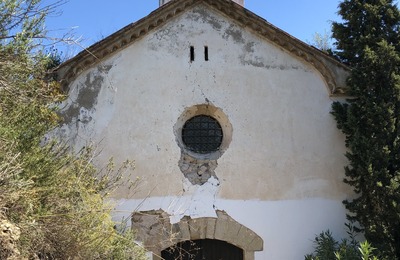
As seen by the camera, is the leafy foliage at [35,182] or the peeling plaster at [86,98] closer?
the leafy foliage at [35,182]

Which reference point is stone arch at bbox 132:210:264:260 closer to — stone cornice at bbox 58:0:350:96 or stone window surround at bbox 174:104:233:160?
stone window surround at bbox 174:104:233:160

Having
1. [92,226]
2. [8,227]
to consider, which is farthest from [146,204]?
[8,227]

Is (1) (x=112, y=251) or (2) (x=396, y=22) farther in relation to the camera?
(2) (x=396, y=22)

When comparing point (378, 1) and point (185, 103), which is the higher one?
point (378, 1)

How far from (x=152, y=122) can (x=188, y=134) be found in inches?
29.2

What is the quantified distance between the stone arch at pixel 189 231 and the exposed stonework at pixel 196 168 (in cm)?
69

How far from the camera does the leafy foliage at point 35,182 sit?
5465 mm

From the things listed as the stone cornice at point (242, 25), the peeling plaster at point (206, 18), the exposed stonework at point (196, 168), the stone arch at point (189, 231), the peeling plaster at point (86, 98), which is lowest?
the stone arch at point (189, 231)

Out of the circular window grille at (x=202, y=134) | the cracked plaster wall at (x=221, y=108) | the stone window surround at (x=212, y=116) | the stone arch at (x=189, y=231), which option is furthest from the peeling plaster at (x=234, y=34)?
the stone arch at (x=189, y=231)

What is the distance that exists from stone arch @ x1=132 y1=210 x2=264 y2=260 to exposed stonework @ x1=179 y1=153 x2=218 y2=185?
69cm

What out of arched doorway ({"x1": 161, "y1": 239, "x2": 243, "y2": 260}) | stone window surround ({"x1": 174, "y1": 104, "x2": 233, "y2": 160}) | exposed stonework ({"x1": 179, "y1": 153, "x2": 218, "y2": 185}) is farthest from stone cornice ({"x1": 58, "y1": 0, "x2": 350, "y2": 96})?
arched doorway ({"x1": 161, "y1": 239, "x2": 243, "y2": 260})

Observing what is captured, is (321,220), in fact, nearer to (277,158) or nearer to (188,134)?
(277,158)

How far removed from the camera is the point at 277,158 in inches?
361

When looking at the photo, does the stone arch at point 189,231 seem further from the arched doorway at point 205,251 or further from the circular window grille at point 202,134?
the circular window grille at point 202,134
